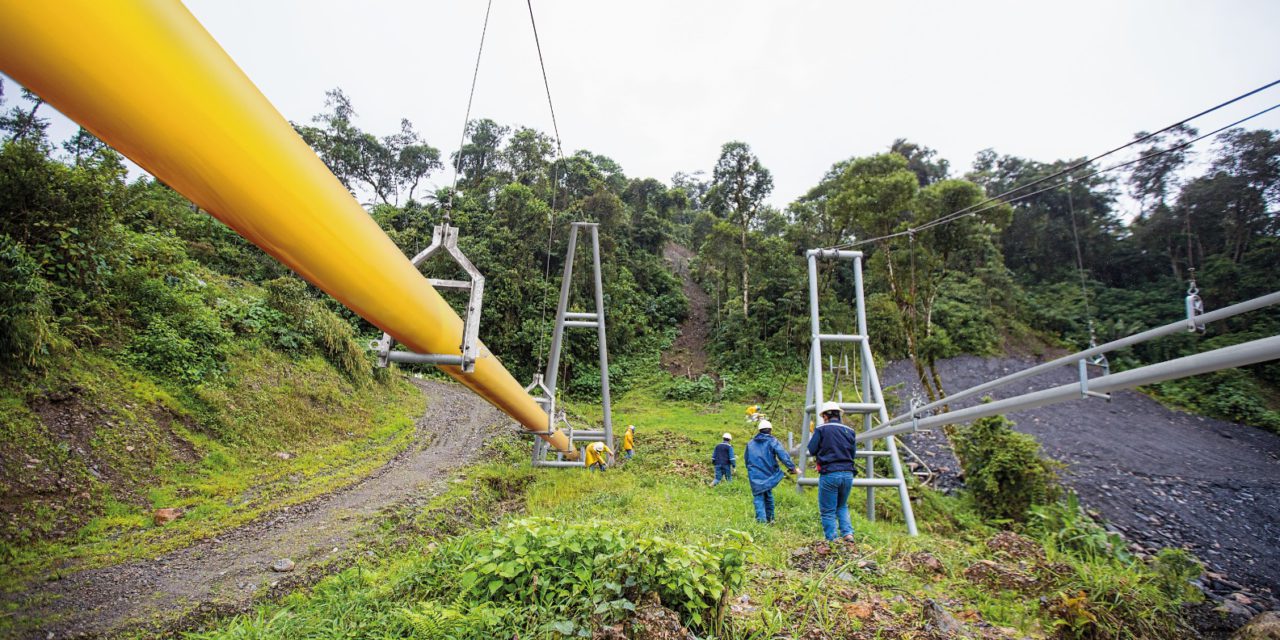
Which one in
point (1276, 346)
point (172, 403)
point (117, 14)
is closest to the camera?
point (117, 14)

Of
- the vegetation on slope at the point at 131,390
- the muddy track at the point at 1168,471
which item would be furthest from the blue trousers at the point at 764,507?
the muddy track at the point at 1168,471

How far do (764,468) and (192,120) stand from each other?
6699 millimetres

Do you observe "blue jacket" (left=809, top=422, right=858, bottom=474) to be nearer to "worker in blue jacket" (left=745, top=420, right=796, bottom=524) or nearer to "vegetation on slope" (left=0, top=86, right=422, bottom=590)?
"worker in blue jacket" (left=745, top=420, right=796, bottom=524)

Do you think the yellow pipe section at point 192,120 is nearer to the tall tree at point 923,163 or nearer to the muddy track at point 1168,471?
the muddy track at point 1168,471

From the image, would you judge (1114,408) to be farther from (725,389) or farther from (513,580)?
(513,580)

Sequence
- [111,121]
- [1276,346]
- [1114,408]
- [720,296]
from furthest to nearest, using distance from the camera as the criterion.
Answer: [720,296] < [1114,408] < [1276,346] < [111,121]

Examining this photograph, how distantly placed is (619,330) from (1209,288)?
25458 mm

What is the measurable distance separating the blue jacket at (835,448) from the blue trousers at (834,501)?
0.07 meters

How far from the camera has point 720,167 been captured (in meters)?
27.9

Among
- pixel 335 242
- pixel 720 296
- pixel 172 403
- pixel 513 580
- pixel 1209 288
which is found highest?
pixel 720 296

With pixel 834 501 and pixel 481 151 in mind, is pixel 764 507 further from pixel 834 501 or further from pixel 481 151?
pixel 481 151

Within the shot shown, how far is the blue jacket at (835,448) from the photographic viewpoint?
5828 millimetres

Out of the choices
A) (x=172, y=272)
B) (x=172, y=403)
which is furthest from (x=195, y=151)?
(x=172, y=272)

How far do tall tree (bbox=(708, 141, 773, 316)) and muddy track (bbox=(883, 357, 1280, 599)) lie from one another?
389 inches
